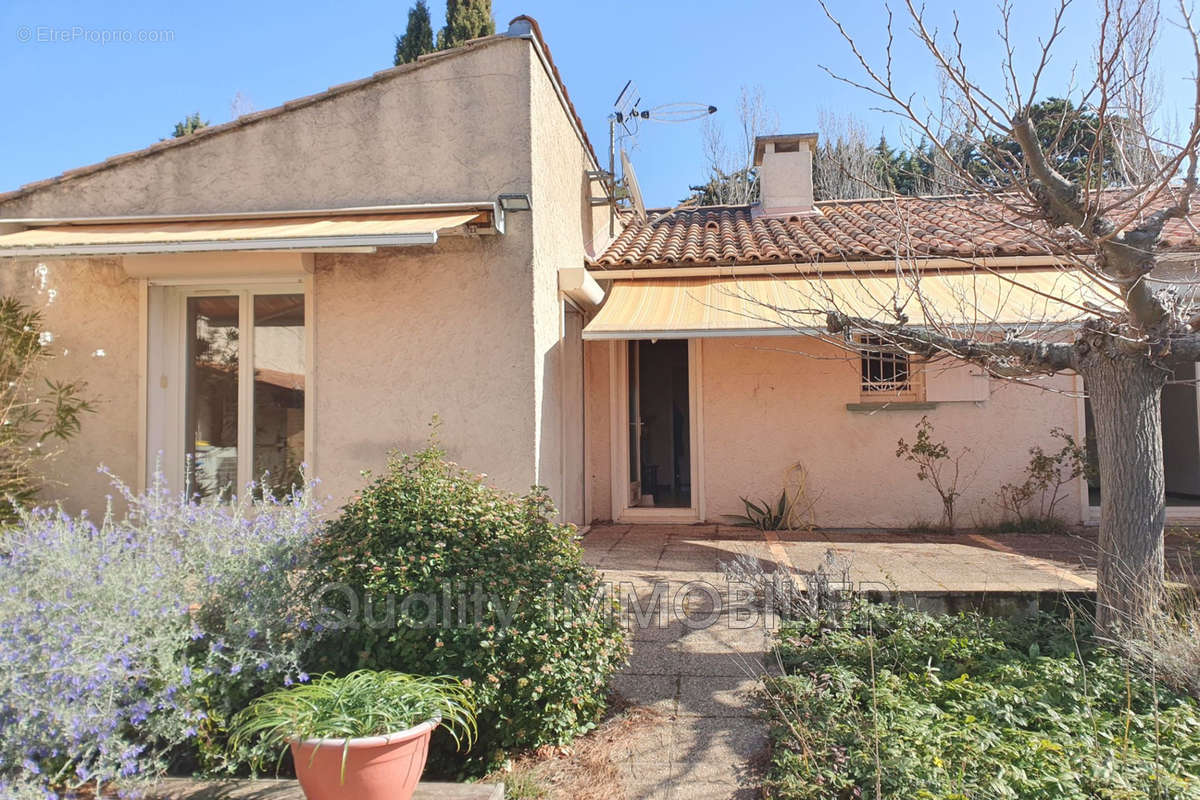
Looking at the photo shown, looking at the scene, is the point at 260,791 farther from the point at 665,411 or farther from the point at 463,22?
the point at 463,22

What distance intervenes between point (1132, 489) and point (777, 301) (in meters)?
6.92

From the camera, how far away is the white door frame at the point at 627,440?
1520 cm

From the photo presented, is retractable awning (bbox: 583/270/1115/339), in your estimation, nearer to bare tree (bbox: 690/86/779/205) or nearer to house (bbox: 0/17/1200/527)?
house (bbox: 0/17/1200/527)

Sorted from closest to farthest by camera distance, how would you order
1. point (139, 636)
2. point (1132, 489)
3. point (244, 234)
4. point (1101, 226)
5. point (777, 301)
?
point (139, 636) < point (1101, 226) < point (1132, 489) < point (244, 234) < point (777, 301)

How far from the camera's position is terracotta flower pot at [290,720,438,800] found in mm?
4422

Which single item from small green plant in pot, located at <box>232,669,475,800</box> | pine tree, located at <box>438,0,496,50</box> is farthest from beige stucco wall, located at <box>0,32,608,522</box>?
pine tree, located at <box>438,0,496,50</box>

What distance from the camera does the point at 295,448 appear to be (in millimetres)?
11391

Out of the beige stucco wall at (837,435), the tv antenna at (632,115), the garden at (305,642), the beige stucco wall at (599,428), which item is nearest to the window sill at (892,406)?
the beige stucco wall at (837,435)

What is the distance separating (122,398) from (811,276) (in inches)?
490

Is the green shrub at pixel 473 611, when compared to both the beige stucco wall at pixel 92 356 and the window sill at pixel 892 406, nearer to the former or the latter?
the beige stucco wall at pixel 92 356

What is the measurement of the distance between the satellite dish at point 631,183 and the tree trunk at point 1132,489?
11.8 m

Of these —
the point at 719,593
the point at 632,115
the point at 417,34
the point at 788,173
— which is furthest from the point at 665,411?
the point at 417,34

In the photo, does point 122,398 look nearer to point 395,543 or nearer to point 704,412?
point 395,543

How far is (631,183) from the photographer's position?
17.7m
